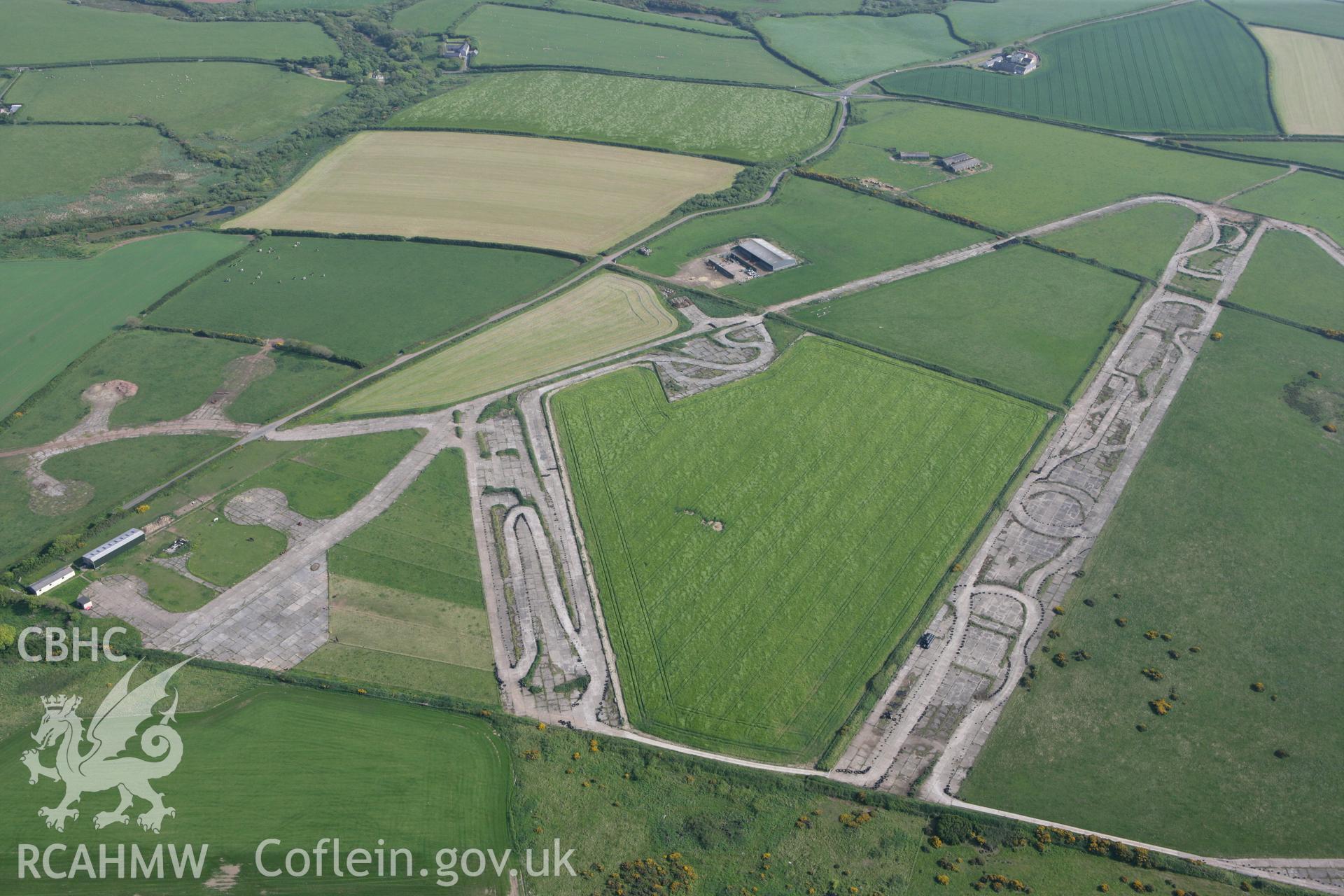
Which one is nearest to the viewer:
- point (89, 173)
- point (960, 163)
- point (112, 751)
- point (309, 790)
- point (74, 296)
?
point (309, 790)

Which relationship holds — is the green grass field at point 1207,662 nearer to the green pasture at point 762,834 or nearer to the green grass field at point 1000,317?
the green pasture at point 762,834

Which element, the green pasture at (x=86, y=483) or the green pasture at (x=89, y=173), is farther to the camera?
the green pasture at (x=89, y=173)

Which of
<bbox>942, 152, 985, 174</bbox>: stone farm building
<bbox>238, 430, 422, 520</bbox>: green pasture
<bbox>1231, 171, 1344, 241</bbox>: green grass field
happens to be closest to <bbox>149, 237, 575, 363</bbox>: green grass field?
<bbox>238, 430, 422, 520</bbox>: green pasture

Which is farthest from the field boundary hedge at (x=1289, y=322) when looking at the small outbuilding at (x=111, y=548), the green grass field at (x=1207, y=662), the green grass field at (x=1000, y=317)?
the small outbuilding at (x=111, y=548)

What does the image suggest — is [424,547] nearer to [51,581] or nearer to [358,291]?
[51,581]

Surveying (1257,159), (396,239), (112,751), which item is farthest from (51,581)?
(1257,159)

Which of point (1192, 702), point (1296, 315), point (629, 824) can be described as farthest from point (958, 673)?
point (1296, 315)
